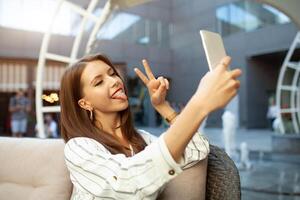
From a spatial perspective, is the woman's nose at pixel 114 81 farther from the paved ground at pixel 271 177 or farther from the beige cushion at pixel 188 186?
the paved ground at pixel 271 177

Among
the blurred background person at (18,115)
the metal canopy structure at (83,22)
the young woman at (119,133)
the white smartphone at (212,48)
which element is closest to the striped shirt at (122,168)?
the young woman at (119,133)

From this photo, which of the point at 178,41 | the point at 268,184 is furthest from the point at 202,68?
the point at 268,184

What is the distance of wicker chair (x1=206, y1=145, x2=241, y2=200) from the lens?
139 centimetres

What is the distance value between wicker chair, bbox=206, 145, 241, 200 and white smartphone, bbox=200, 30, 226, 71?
0.62 metres

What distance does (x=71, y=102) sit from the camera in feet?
4.24

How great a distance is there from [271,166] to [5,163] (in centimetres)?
585

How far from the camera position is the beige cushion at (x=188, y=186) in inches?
53.8

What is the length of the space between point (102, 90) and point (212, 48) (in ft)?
1.51

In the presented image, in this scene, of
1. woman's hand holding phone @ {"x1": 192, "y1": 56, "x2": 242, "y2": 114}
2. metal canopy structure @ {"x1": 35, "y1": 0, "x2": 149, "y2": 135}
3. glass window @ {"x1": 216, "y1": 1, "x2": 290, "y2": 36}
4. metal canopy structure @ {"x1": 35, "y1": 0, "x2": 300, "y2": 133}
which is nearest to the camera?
woman's hand holding phone @ {"x1": 192, "y1": 56, "x2": 242, "y2": 114}

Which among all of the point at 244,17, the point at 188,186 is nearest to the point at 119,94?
the point at 188,186

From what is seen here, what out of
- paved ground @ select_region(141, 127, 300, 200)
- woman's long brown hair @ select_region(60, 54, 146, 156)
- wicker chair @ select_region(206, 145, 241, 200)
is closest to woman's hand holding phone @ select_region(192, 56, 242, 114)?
woman's long brown hair @ select_region(60, 54, 146, 156)

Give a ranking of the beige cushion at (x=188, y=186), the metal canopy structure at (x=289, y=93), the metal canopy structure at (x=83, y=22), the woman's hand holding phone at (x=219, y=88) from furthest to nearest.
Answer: the metal canopy structure at (x=289, y=93)
the metal canopy structure at (x=83, y=22)
the beige cushion at (x=188, y=186)
the woman's hand holding phone at (x=219, y=88)

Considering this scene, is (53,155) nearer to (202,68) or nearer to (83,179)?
(83,179)

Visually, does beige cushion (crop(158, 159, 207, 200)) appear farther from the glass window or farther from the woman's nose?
the glass window
